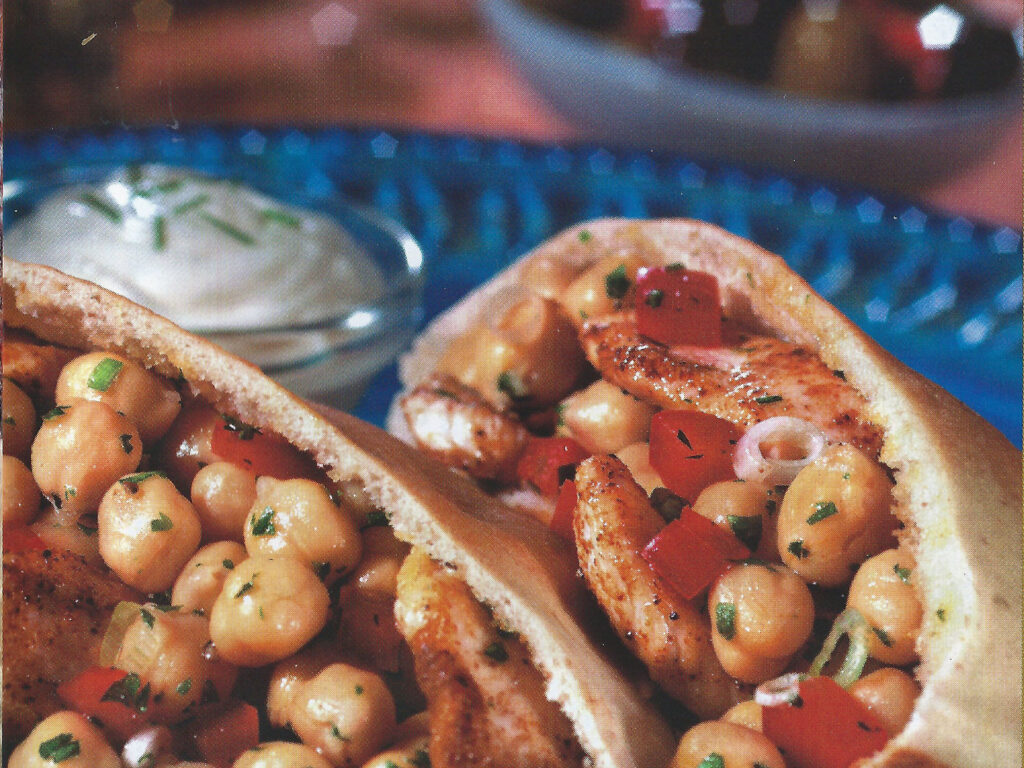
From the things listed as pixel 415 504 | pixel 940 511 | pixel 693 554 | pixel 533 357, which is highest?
pixel 940 511

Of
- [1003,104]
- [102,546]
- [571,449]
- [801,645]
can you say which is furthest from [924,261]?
[102,546]

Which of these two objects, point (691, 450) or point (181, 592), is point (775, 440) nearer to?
point (691, 450)

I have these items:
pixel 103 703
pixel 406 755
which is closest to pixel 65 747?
pixel 103 703

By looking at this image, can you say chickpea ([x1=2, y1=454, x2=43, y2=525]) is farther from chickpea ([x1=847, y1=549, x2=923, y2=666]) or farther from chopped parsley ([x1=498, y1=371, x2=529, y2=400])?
chickpea ([x1=847, y1=549, x2=923, y2=666])

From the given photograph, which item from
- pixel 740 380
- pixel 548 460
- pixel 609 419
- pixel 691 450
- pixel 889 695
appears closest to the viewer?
pixel 889 695

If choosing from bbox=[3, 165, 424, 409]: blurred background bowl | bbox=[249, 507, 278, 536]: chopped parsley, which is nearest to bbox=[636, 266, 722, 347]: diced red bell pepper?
bbox=[249, 507, 278, 536]: chopped parsley

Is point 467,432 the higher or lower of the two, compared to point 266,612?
lower

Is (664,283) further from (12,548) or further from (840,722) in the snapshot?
(12,548)
